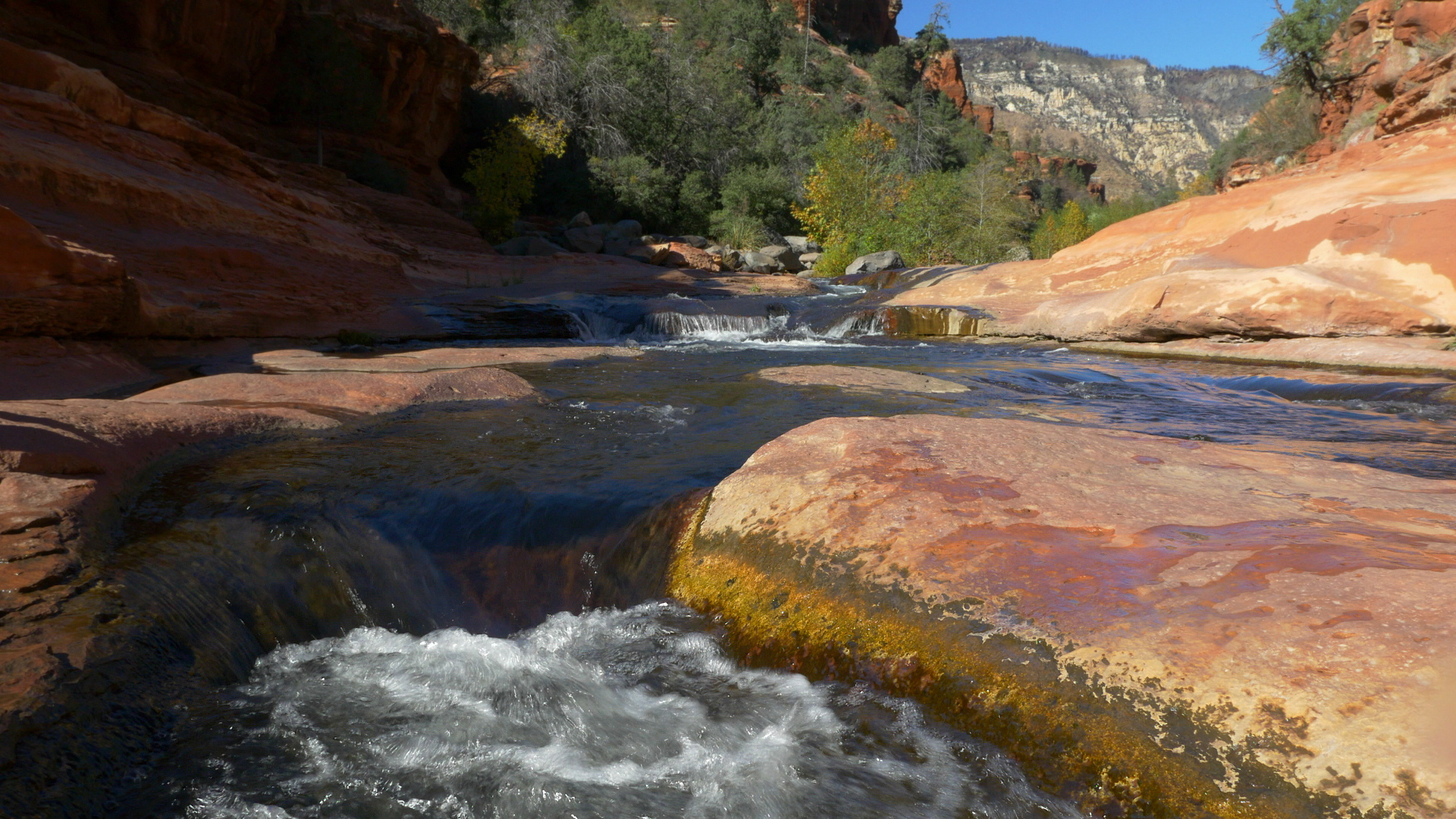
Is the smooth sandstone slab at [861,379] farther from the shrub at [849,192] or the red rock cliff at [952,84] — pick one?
the red rock cliff at [952,84]

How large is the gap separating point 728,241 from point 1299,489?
28.2 metres

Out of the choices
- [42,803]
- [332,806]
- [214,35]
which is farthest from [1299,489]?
[214,35]

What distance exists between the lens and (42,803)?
1.59 meters

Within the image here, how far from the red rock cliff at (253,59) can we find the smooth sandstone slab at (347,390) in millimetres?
12519

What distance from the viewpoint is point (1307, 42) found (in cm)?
3073

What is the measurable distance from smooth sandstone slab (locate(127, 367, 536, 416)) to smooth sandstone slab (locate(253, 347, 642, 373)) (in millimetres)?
596

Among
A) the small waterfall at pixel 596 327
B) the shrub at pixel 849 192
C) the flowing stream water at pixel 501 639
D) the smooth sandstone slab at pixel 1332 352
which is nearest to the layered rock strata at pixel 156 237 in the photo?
the small waterfall at pixel 596 327

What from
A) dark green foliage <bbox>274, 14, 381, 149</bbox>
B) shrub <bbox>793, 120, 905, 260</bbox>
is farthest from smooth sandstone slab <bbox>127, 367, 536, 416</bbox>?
shrub <bbox>793, 120, 905, 260</bbox>

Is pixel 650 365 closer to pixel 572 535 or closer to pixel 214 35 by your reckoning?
pixel 572 535

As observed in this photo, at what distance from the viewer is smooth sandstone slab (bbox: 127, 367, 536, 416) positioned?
457 cm

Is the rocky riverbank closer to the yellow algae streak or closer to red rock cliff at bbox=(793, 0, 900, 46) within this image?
the yellow algae streak

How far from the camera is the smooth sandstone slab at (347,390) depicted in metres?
4.57

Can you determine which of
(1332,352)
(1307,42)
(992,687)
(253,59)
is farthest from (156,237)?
(1307,42)

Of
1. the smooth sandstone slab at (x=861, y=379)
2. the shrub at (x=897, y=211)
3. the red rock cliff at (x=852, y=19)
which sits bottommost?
the smooth sandstone slab at (x=861, y=379)
